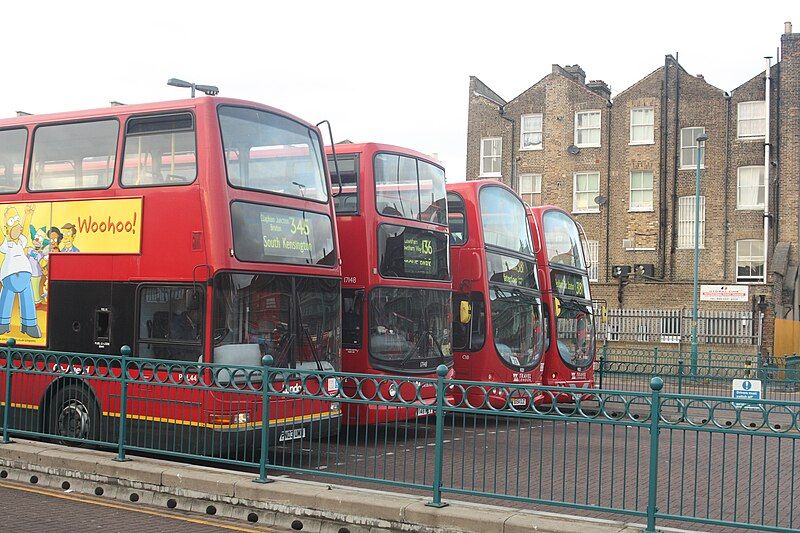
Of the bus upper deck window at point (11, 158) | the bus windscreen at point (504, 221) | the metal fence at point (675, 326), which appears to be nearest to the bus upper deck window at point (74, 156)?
the bus upper deck window at point (11, 158)

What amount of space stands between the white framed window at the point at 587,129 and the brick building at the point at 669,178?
49 mm

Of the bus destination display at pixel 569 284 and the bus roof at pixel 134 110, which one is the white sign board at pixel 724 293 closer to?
the bus destination display at pixel 569 284

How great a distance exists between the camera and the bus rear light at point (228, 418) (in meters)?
10.1

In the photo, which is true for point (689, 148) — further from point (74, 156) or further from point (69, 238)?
point (69, 238)

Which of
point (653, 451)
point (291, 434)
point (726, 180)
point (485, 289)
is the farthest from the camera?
point (726, 180)

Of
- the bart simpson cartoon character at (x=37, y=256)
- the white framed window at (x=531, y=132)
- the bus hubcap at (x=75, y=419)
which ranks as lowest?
the bus hubcap at (x=75, y=419)

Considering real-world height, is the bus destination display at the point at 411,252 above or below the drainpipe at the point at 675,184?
below

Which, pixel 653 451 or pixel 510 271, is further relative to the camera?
pixel 510 271

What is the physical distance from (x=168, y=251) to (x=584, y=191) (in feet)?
113

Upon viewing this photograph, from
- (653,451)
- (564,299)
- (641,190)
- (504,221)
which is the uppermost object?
(641,190)

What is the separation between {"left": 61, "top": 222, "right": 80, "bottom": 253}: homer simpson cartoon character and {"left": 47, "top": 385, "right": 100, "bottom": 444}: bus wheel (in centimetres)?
197

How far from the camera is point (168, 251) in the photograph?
1160 centimetres

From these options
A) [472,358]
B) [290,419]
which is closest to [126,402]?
[290,419]

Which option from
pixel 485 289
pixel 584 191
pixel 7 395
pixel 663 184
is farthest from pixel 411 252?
pixel 584 191
